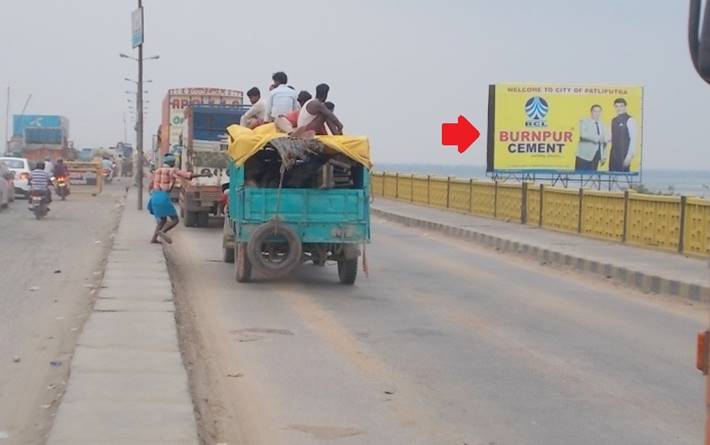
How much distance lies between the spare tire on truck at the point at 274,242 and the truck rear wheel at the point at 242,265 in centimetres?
17

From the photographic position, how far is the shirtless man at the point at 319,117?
574 inches

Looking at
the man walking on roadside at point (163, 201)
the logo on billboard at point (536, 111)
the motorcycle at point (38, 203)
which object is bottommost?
the motorcycle at point (38, 203)

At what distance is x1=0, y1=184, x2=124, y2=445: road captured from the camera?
755cm

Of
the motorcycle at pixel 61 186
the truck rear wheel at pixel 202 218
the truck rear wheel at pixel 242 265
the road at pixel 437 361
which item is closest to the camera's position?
the road at pixel 437 361

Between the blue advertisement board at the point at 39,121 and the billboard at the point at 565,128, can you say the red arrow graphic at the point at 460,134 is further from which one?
the blue advertisement board at the point at 39,121

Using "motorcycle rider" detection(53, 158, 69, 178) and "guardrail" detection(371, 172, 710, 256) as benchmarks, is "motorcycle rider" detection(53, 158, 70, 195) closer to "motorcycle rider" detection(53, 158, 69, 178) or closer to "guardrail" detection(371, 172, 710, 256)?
"motorcycle rider" detection(53, 158, 69, 178)

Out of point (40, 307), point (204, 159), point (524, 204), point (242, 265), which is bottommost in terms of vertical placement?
point (40, 307)

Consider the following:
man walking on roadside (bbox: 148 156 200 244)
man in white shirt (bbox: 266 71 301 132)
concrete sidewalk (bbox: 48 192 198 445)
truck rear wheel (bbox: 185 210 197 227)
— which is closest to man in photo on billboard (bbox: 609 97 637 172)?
truck rear wheel (bbox: 185 210 197 227)

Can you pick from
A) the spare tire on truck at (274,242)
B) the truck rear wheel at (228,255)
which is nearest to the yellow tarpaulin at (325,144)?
the spare tire on truck at (274,242)

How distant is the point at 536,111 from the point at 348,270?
25.6m

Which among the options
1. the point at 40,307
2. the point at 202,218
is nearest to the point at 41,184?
the point at 202,218

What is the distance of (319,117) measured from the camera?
1474 centimetres

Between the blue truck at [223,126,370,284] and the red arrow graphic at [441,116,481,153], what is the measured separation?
2152cm

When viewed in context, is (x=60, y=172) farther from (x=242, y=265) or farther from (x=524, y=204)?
(x=242, y=265)
